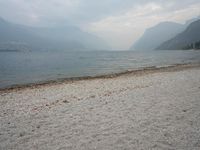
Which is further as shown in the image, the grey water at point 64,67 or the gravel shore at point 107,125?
the grey water at point 64,67

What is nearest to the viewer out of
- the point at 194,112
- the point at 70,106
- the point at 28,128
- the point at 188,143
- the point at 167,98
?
the point at 188,143

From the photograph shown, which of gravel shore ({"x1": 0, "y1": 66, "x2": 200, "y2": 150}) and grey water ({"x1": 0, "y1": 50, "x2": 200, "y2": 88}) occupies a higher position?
grey water ({"x1": 0, "y1": 50, "x2": 200, "y2": 88})

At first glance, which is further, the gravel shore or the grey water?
the grey water

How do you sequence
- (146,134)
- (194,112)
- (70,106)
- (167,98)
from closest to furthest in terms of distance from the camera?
(146,134), (194,112), (70,106), (167,98)

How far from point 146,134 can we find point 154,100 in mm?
5601

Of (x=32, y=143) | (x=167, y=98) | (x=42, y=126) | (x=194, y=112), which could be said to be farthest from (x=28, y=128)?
(x=167, y=98)

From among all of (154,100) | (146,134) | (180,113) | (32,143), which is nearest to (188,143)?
(146,134)

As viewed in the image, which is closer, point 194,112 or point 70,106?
point 194,112

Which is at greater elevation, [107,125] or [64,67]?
[64,67]

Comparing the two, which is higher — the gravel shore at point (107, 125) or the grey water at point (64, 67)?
the grey water at point (64, 67)

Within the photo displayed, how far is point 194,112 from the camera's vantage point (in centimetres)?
988

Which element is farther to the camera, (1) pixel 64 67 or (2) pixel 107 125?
(1) pixel 64 67

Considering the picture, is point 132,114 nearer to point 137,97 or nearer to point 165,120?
point 165,120

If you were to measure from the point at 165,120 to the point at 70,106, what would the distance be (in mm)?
5723
